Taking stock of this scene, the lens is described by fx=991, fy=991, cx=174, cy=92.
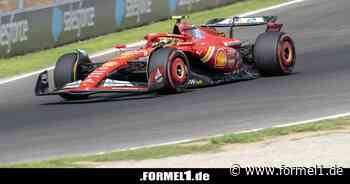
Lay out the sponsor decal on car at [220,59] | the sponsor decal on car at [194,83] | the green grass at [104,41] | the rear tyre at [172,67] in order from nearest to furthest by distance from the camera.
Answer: the rear tyre at [172,67], the sponsor decal on car at [194,83], the sponsor decal on car at [220,59], the green grass at [104,41]

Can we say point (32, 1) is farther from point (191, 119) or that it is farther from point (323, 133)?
point (323, 133)

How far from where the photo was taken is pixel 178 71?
48.9 ft

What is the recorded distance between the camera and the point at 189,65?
15664 millimetres

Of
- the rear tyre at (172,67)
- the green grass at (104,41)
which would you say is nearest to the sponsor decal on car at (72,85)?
the rear tyre at (172,67)

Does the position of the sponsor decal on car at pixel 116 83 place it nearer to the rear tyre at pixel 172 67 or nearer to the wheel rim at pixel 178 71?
the rear tyre at pixel 172 67

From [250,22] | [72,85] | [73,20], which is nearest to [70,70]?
[72,85]

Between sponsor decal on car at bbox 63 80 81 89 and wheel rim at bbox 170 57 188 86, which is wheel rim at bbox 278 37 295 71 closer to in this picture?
wheel rim at bbox 170 57 188 86

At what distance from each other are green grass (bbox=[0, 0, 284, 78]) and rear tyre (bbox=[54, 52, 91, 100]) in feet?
13.9

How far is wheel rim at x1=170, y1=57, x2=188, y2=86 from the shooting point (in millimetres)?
14721

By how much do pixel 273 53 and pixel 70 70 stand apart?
10.7 ft

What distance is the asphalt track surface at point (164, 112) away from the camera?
11305 millimetres

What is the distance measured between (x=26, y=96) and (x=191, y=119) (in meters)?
5.44

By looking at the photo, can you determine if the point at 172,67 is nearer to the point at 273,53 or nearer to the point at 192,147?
the point at 273,53

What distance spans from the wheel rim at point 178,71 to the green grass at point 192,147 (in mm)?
4072
